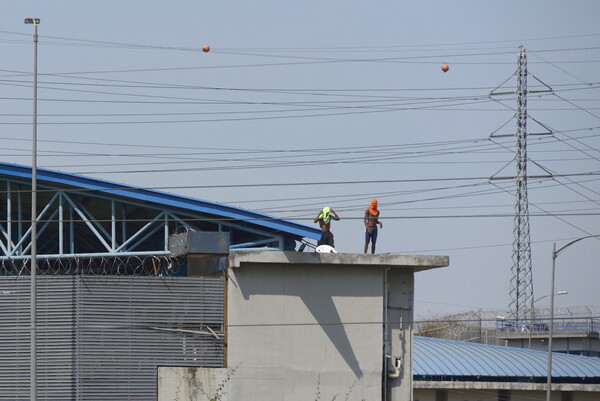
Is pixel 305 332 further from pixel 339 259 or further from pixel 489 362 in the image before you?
pixel 489 362

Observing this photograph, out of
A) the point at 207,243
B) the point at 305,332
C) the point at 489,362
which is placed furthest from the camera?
the point at 489,362

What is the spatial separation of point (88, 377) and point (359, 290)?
7.10 m

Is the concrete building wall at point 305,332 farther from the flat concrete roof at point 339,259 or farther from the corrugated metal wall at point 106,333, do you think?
the corrugated metal wall at point 106,333

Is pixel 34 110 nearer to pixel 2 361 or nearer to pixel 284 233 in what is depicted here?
pixel 2 361

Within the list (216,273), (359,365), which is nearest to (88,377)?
(216,273)

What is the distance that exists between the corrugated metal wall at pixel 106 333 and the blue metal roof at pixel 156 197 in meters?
19.1

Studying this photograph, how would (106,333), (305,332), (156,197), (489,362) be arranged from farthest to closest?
(489,362)
(156,197)
(305,332)
(106,333)

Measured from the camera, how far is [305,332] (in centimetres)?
2828

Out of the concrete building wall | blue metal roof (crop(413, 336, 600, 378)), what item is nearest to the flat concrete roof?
the concrete building wall

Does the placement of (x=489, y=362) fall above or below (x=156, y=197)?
below

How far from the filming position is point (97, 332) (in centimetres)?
2750

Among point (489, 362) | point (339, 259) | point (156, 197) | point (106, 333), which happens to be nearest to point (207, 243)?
point (339, 259)

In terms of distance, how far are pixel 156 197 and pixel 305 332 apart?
21446 mm

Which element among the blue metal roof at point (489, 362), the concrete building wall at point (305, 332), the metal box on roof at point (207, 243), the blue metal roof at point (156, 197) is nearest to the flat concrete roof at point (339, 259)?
the concrete building wall at point (305, 332)
